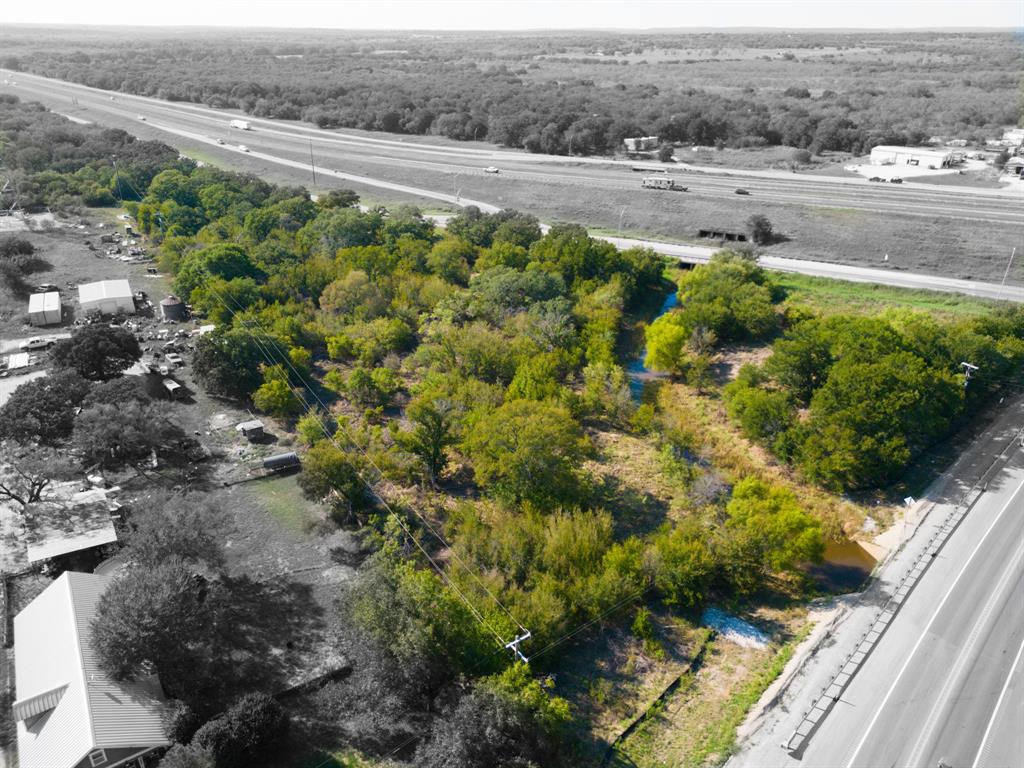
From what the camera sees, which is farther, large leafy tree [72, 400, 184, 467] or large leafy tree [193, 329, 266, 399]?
large leafy tree [193, 329, 266, 399]

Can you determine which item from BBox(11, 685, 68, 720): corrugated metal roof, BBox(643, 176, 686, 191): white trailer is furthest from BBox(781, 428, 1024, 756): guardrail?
BBox(643, 176, 686, 191): white trailer

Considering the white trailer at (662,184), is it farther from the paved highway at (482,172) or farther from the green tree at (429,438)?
the green tree at (429,438)

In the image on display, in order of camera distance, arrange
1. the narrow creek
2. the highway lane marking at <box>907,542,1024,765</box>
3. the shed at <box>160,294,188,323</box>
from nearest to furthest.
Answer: the highway lane marking at <box>907,542,1024,765</box> → the narrow creek → the shed at <box>160,294,188,323</box>

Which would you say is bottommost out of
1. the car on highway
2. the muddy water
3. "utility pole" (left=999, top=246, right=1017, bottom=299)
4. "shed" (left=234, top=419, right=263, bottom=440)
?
the muddy water

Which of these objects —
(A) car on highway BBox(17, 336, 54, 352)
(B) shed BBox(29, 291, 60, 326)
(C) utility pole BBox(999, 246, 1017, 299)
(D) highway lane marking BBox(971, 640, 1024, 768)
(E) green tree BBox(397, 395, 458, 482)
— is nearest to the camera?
(D) highway lane marking BBox(971, 640, 1024, 768)

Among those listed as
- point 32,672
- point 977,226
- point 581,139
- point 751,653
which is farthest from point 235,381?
point 581,139

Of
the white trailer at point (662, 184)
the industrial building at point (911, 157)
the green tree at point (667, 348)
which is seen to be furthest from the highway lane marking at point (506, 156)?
the green tree at point (667, 348)

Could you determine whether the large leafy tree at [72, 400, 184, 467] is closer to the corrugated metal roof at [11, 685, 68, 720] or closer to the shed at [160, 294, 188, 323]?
the corrugated metal roof at [11, 685, 68, 720]
